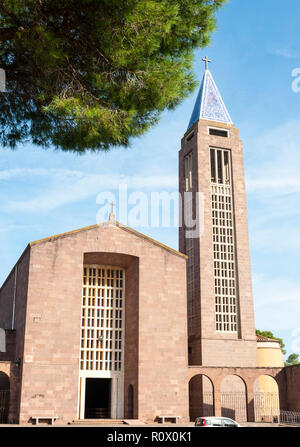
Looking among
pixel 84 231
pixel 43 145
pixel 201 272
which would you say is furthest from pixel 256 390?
pixel 43 145

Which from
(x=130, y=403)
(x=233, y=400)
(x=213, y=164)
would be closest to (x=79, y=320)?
(x=130, y=403)

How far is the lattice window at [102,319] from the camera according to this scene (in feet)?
86.3

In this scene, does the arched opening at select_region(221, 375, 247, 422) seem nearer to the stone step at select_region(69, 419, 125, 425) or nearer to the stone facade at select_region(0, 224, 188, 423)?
the stone facade at select_region(0, 224, 188, 423)

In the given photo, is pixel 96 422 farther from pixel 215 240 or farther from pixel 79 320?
pixel 215 240

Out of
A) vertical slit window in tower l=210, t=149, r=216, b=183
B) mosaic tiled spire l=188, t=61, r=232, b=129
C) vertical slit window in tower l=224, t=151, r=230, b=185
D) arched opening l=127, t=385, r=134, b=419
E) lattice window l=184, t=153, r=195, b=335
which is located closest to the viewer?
arched opening l=127, t=385, r=134, b=419

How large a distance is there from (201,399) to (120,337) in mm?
7477

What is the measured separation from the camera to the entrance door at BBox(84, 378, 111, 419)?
2752 cm

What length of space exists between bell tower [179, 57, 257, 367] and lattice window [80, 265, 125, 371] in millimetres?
7242

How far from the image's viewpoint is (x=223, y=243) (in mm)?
35438

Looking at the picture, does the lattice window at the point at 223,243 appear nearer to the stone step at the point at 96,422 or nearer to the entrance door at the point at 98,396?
the entrance door at the point at 98,396

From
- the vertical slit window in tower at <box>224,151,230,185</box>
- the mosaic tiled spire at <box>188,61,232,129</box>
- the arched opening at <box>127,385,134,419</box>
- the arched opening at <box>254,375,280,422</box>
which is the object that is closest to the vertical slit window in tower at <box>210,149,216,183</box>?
the vertical slit window in tower at <box>224,151,230,185</box>

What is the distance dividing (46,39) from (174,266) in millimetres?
18179

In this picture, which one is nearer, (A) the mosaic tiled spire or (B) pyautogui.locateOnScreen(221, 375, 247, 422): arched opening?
(B) pyautogui.locateOnScreen(221, 375, 247, 422): arched opening

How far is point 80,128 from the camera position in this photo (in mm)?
12430
